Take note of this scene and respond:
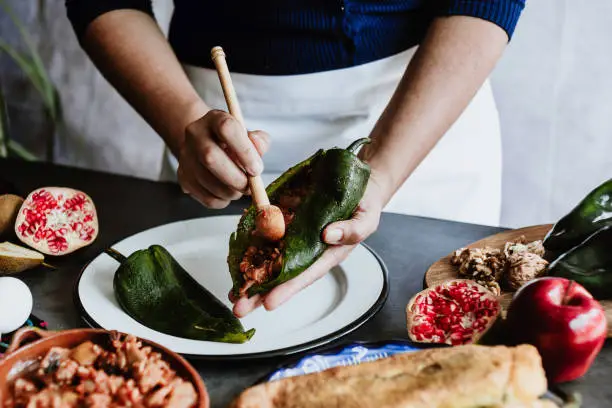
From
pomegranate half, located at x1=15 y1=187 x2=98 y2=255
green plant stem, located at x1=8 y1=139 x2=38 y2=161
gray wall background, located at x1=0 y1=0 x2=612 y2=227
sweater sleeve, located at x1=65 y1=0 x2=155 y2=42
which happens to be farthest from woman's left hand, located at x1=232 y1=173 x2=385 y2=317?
green plant stem, located at x1=8 y1=139 x2=38 y2=161

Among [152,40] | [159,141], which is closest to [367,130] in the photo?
[152,40]

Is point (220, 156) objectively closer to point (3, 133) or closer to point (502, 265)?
point (502, 265)

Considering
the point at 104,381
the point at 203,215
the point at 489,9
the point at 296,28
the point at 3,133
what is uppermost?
the point at 489,9

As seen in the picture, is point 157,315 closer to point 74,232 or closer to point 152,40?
point 74,232

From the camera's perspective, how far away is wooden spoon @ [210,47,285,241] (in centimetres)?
117

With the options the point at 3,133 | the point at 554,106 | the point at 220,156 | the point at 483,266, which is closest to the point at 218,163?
the point at 220,156

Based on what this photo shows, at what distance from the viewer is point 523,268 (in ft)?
4.02

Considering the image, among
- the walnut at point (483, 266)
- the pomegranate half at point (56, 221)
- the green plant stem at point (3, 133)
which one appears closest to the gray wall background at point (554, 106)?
the green plant stem at point (3, 133)

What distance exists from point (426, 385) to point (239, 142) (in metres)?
0.56

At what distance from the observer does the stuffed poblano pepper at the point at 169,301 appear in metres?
1.16

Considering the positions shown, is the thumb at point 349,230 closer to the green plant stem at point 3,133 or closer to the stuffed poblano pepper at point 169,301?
the stuffed poblano pepper at point 169,301

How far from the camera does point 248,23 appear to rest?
1742mm

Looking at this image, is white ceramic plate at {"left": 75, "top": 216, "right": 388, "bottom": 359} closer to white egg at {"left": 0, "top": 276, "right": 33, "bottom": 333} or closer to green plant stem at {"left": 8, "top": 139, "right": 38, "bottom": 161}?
white egg at {"left": 0, "top": 276, "right": 33, "bottom": 333}

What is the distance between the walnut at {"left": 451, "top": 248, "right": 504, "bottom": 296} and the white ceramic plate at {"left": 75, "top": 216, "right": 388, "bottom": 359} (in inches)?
6.0
